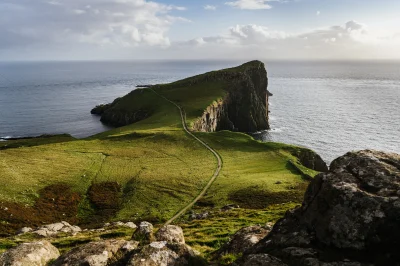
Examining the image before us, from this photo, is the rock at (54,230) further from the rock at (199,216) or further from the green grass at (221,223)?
the rock at (199,216)

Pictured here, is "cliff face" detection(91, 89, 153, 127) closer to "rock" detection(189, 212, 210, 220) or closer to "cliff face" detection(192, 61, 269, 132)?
"cliff face" detection(192, 61, 269, 132)

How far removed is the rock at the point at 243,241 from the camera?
17.7 m

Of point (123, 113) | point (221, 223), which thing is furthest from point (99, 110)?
point (221, 223)

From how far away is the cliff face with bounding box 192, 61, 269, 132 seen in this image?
151613mm

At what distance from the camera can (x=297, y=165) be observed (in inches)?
2837

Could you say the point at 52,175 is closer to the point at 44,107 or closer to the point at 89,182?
the point at 89,182

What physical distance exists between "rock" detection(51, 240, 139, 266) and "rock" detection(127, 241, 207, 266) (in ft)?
3.85

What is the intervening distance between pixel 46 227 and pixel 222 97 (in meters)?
124

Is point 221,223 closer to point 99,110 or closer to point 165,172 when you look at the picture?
point 165,172

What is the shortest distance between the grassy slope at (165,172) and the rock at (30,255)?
13.1m

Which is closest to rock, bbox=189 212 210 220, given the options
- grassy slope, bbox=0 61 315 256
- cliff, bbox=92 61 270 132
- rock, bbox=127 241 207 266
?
grassy slope, bbox=0 61 315 256

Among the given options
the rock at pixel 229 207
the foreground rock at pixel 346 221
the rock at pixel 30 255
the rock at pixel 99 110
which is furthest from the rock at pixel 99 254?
the rock at pixel 99 110

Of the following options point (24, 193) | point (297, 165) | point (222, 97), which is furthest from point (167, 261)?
point (222, 97)

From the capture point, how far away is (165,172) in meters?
67.4
